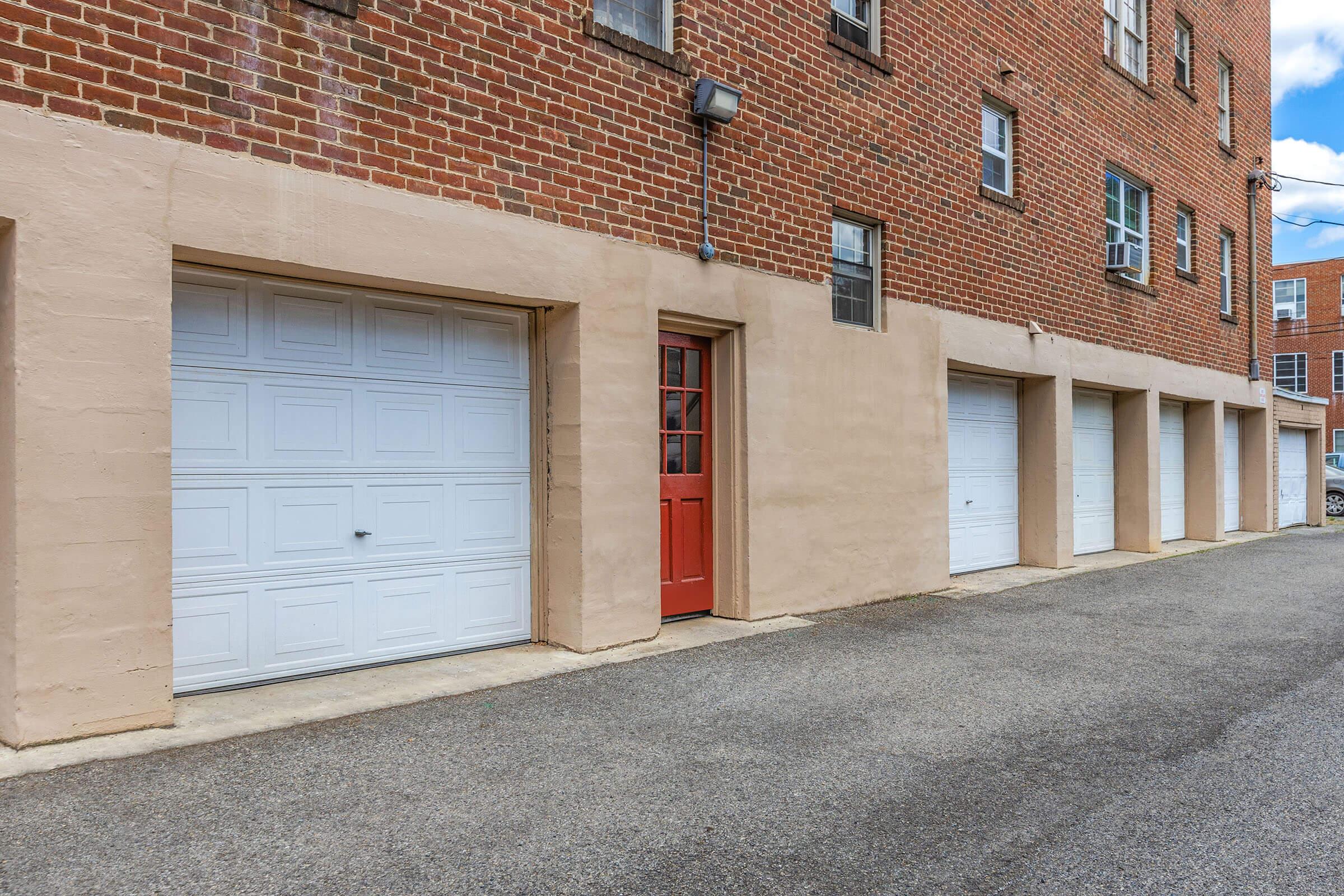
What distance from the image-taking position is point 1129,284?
13.0 m

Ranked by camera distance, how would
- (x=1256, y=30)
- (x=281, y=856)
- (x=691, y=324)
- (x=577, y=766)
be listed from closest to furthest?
(x=281, y=856) < (x=577, y=766) < (x=691, y=324) < (x=1256, y=30)

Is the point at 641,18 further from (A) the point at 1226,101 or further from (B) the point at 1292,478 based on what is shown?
(B) the point at 1292,478

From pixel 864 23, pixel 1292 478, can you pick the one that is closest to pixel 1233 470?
Answer: pixel 1292 478

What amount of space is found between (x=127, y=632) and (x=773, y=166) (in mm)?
5920

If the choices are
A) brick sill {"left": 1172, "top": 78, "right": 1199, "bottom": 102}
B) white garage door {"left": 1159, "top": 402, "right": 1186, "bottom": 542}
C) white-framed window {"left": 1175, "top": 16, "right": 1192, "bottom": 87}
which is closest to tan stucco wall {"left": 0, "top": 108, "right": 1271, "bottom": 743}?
white garage door {"left": 1159, "top": 402, "right": 1186, "bottom": 542}

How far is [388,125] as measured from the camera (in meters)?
5.46

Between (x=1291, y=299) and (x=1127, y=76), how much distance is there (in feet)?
95.2

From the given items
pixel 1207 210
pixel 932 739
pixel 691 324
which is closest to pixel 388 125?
pixel 691 324

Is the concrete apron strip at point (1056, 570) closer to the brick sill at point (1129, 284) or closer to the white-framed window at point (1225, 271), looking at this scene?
the brick sill at point (1129, 284)

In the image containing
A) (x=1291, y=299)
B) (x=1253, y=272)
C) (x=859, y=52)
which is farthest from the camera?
(x=1291, y=299)

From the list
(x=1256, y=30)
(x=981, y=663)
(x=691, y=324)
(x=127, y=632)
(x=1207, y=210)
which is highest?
(x=1256, y=30)

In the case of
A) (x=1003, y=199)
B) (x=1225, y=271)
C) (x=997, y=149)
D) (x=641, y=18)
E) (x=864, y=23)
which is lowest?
(x=1003, y=199)

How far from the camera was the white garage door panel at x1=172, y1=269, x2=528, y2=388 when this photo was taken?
5.15 meters

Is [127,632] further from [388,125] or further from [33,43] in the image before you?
[388,125]
